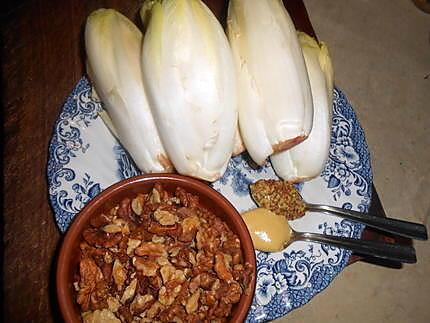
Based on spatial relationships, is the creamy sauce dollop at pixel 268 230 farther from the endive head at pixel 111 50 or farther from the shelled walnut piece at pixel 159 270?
the endive head at pixel 111 50

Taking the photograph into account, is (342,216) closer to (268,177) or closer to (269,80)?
(268,177)

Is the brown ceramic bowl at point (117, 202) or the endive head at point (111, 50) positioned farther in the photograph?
the endive head at point (111, 50)

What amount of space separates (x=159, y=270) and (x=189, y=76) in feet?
0.77

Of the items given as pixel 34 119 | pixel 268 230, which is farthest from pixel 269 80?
pixel 34 119

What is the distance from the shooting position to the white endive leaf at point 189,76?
22.5 inches

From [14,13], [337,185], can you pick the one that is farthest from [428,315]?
[14,13]

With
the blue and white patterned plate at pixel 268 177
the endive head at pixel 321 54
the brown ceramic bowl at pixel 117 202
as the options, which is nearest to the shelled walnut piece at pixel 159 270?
the brown ceramic bowl at pixel 117 202

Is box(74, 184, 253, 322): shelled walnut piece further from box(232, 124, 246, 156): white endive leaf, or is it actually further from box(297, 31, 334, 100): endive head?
box(297, 31, 334, 100): endive head

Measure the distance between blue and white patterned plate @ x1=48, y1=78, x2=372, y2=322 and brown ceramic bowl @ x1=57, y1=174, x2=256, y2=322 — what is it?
101mm

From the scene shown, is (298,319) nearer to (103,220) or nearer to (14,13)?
(103,220)

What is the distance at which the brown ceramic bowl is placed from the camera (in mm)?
519

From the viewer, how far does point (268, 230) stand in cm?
66

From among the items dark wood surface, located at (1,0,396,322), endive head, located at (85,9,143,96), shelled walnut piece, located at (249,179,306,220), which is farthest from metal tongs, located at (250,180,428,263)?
endive head, located at (85,9,143,96)

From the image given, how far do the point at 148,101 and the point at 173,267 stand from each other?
8.9 inches
